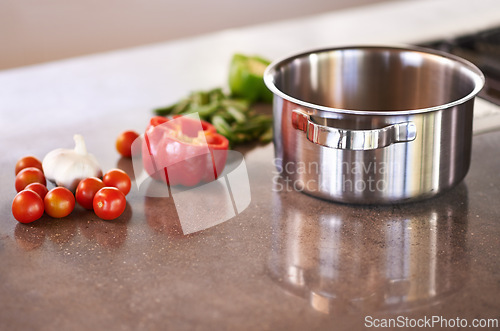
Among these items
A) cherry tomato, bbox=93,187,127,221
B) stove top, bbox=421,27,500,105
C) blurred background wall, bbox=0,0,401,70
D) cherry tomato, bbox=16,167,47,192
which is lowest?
blurred background wall, bbox=0,0,401,70

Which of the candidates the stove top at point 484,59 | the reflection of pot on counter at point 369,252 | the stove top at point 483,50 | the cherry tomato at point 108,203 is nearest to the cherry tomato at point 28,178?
the cherry tomato at point 108,203

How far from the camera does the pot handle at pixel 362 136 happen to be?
91cm

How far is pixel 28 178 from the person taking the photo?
1068mm

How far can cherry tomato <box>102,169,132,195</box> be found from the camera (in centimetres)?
105

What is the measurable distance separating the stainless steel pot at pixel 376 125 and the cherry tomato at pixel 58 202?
1.12 ft

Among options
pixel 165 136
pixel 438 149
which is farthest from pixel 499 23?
pixel 165 136

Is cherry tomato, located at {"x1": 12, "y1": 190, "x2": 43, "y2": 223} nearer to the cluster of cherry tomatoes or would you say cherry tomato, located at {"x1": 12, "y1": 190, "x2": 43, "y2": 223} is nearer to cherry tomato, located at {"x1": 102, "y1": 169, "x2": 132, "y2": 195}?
the cluster of cherry tomatoes

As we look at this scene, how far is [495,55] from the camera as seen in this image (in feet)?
4.99

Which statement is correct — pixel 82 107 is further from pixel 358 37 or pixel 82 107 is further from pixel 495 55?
pixel 495 55

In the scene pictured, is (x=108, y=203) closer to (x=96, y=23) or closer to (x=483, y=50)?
(x=483, y=50)

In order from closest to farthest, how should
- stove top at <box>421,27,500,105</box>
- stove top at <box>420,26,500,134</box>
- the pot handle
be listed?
the pot handle
stove top at <box>420,26,500,134</box>
stove top at <box>421,27,500,105</box>

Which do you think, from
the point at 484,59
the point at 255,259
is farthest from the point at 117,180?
Answer: the point at 484,59

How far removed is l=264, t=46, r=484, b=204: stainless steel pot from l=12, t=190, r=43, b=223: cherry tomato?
1.27 ft

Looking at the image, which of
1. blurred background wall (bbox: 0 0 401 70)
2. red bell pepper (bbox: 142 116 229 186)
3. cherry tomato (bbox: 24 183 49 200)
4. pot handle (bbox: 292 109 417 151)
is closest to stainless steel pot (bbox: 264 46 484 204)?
pot handle (bbox: 292 109 417 151)
